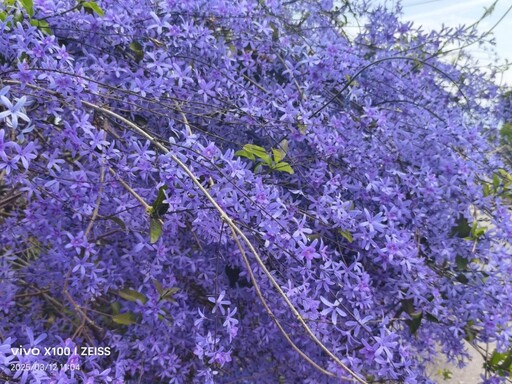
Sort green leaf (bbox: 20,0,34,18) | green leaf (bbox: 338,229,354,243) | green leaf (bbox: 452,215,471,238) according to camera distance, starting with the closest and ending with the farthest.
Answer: green leaf (bbox: 20,0,34,18)
green leaf (bbox: 338,229,354,243)
green leaf (bbox: 452,215,471,238)

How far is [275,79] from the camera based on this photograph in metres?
1.45

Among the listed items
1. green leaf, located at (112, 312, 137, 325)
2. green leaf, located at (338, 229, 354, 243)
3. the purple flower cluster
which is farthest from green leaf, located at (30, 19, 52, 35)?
green leaf, located at (338, 229, 354, 243)

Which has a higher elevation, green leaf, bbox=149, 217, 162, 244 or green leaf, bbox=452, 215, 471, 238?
green leaf, bbox=452, 215, 471, 238

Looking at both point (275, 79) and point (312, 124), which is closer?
point (312, 124)

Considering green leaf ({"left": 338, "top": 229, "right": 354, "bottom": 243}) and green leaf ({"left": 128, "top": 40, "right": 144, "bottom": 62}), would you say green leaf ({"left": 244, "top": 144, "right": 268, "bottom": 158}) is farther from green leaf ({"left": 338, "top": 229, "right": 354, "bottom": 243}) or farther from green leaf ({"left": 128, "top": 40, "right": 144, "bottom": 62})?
green leaf ({"left": 128, "top": 40, "right": 144, "bottom": 62})

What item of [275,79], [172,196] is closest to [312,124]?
[275,79]

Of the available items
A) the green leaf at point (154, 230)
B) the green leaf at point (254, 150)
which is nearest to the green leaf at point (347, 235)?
the green leaf at point (254, 150)

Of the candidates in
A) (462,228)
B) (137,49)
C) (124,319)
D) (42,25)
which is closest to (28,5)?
(42,25)

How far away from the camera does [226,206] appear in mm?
946

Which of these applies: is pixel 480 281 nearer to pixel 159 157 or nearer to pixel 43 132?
pixel 159 157

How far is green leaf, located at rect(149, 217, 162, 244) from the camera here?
824 mm

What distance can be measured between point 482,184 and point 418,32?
0.61 metres

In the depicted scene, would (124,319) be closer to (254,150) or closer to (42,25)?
(254,150)
